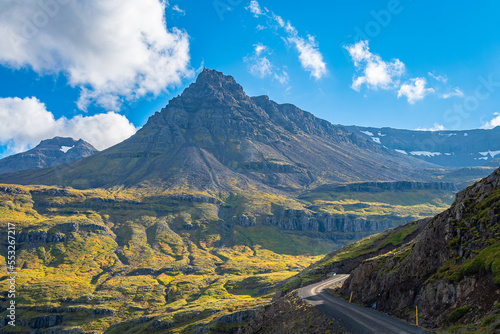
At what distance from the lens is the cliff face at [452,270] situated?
2516 centimetres

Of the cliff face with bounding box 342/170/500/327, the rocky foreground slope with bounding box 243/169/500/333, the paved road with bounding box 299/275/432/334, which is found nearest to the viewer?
the rocky foreground slope with bounding box 243/169/500/333

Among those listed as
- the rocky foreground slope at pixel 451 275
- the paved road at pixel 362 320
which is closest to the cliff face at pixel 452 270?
the rocky foreground slope at pixel 451 275

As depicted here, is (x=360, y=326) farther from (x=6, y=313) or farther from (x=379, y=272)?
(x=6, y=313)

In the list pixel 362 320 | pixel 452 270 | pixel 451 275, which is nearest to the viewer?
pixel 451 275

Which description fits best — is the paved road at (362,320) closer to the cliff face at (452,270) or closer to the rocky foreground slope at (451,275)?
the rocky foreground slope at (451,275)

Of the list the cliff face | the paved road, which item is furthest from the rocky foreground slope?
the paved road

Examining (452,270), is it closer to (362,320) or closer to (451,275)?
(451,275)

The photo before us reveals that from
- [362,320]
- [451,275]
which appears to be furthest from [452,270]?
[362,320]

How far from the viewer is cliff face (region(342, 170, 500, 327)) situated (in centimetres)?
2516

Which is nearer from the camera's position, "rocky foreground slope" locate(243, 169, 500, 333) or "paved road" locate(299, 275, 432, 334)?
"rocky foreground slope" locate(243, 169, 500, 333)

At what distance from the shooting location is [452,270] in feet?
97.6

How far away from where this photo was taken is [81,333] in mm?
177875

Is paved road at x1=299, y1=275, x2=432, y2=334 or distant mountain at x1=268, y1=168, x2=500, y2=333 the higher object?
distant mountain at x1=268, y1=168, x2=500, y2=333

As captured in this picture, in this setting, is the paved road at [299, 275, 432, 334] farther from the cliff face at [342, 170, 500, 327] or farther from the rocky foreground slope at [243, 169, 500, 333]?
the cliff face at [342, 170, 500, 327]
